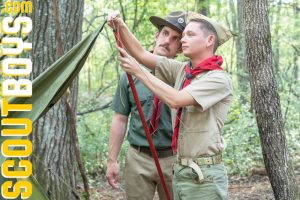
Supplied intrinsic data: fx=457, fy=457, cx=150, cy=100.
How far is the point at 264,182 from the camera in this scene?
21.2ft

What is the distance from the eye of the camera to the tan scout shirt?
2.62m

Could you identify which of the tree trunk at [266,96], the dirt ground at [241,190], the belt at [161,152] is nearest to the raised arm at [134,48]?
the belt at [161,152]

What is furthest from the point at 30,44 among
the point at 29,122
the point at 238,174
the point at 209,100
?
the point at 238,174

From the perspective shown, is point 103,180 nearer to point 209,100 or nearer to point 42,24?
point 42,24

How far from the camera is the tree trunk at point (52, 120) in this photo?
12.5 ft

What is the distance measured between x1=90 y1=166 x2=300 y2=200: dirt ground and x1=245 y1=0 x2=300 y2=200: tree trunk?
124cm

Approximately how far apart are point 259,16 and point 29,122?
273 centimetres

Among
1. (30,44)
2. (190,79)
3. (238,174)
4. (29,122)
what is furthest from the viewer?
(238,174)

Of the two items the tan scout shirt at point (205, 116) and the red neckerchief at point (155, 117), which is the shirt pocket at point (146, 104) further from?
the tan scout shirt at point (205, 116)

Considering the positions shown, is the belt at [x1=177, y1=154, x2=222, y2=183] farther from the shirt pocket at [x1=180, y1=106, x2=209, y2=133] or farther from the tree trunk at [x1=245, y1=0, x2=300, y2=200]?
the tree trunk at [x1=245, y1=0, x2=300, y2=200]

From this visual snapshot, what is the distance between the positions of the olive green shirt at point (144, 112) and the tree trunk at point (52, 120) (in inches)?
30.6

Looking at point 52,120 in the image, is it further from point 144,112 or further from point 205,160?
point 205,160

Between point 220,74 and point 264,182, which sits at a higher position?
point 220,74

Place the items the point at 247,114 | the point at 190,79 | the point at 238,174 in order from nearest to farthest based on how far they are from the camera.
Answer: the point at 190,79
the point at 238,174
the point at 247,114
